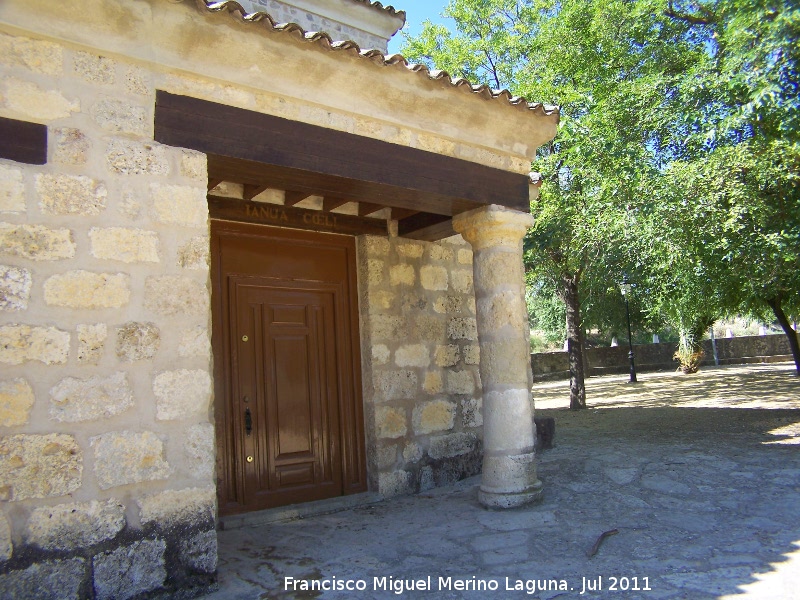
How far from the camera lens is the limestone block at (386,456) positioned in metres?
5.50

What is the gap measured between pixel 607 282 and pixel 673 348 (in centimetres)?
1654

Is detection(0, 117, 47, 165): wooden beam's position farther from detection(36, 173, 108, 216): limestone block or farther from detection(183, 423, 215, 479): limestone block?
detection(183, 423, 215, 479): limestone block

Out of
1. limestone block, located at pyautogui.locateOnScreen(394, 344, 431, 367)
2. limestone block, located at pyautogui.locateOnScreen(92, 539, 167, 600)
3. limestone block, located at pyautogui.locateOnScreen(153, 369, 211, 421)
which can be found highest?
limestone block, located at pyautogui.locateOnScreen(394, 344, 431, 367)

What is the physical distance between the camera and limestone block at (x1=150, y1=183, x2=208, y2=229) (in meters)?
3.40

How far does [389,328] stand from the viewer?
573cm

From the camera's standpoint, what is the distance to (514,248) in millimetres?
5133

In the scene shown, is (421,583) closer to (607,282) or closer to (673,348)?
(607,282)

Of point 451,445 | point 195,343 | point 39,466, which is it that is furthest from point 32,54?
point 451,445

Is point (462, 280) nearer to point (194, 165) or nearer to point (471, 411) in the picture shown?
point (471, 411)

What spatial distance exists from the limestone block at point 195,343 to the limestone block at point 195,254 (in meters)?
0.35

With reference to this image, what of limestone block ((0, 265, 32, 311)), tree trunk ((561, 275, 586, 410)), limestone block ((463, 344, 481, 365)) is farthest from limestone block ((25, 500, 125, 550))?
tree trunk ((561, 275, 586, 410))

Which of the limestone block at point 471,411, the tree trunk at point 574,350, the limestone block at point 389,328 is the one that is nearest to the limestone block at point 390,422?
the limestone block at point 389,328

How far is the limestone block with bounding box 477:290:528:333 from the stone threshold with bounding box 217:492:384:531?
1909mm

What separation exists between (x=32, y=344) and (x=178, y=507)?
3.64 feet
